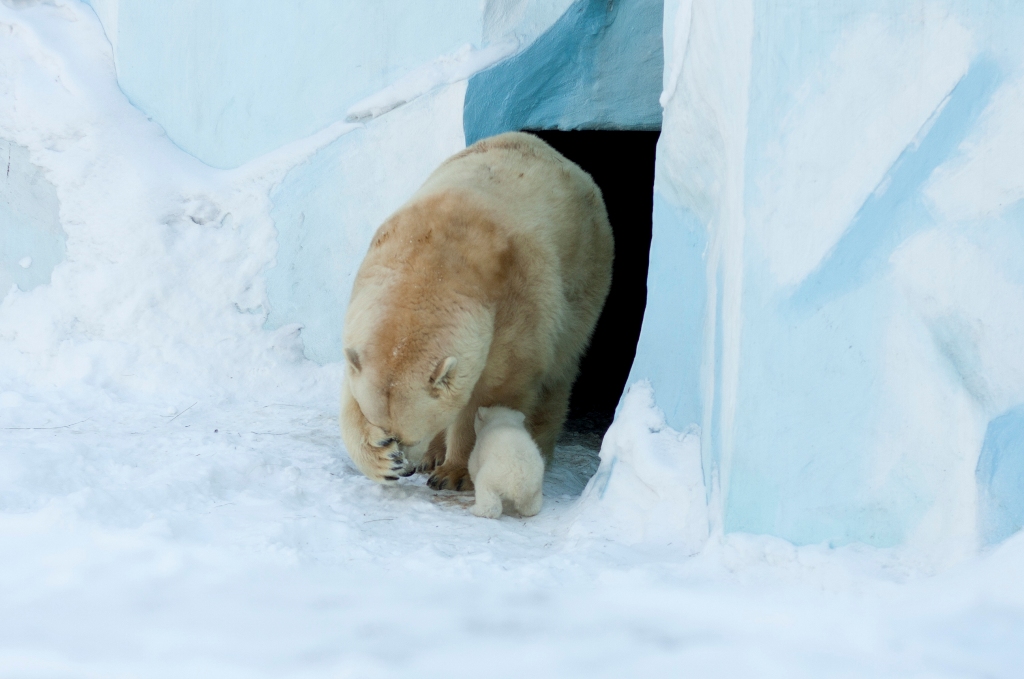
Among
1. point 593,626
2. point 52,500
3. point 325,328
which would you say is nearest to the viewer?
point 593,626

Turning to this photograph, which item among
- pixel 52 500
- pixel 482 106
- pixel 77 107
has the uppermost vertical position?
pixel 482 106

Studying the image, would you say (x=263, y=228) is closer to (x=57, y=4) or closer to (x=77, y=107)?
(x=77, y=107)

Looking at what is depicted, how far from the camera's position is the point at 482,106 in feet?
Answer: 15.6

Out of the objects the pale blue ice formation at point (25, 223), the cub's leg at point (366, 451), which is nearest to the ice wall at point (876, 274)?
the cub's leg at point (366, 451)

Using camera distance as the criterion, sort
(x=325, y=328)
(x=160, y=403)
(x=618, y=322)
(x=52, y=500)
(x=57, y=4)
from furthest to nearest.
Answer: (x=618, y=322) → (x=57, y=4) → (x=325, y=328) → (x=160, y=403) → (x=52, y=500)

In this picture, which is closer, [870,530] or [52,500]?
[870,530]

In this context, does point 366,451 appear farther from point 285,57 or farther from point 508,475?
point 285,57

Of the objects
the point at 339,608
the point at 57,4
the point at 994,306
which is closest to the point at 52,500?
the point at 339,608

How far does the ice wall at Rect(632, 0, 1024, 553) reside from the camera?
235cm

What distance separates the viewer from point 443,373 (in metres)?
3.27

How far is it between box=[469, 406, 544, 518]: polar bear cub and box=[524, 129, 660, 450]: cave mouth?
3516mm

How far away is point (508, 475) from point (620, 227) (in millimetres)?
4875

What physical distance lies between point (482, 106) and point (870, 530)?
300 centimetres

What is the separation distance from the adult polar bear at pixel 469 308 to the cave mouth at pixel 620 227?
2646 mm
